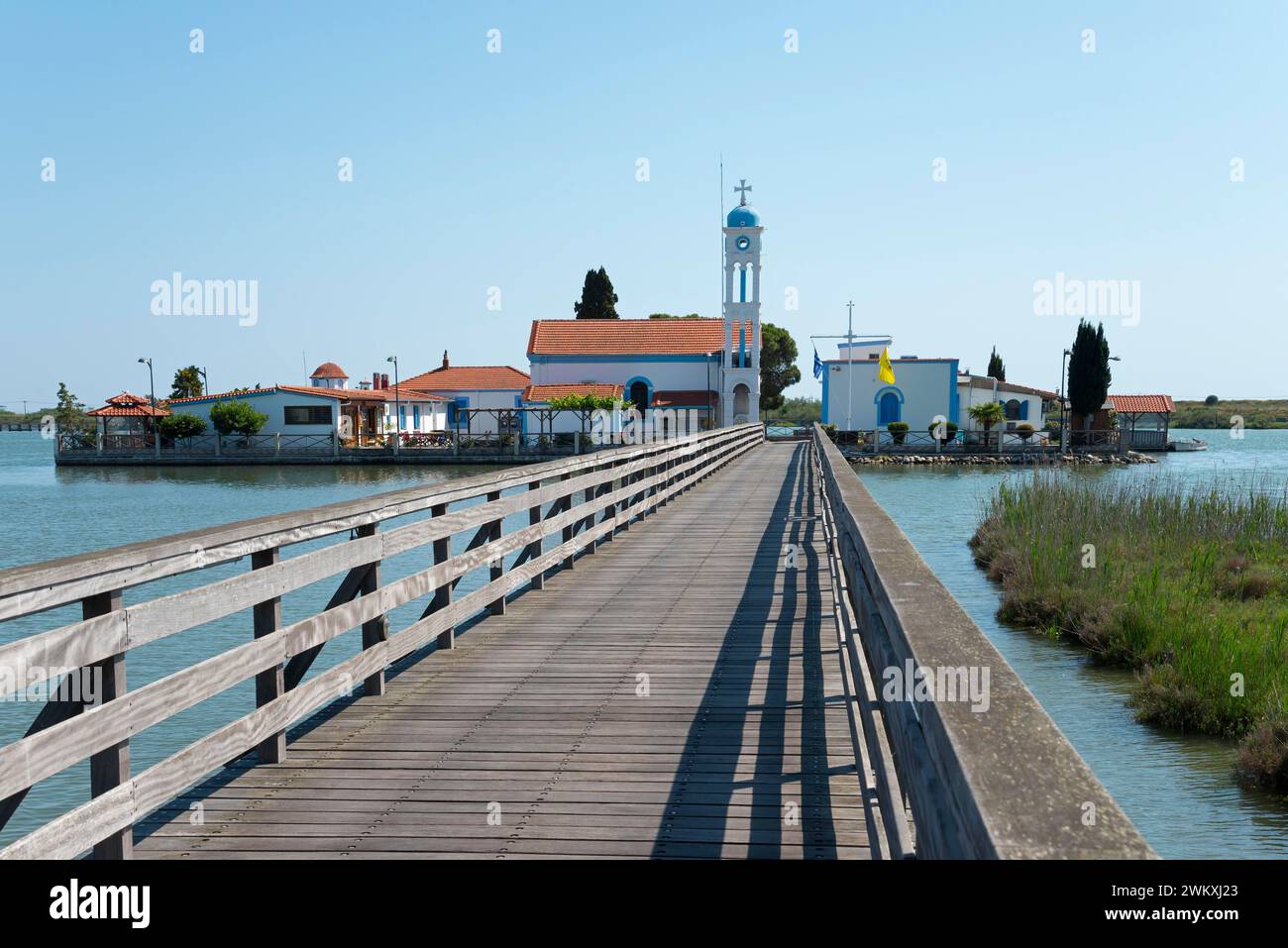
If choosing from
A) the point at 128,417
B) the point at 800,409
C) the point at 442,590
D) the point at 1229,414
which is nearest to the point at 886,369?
the point at 128,417

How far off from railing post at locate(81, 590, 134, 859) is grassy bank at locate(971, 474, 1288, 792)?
7819mm

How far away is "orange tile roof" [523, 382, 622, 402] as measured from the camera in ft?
207

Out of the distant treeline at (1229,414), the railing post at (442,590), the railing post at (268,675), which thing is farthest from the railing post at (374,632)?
the distant treeline at (1229,414)

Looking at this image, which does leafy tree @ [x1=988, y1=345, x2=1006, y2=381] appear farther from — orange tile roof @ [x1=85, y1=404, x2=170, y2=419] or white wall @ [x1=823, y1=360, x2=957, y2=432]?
orange tile roof @ [x1=85, y1=404, x2=170, y2=419]

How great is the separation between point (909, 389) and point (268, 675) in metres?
61.0

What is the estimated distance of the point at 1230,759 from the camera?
29.6 feet

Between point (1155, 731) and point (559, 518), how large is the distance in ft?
18.2

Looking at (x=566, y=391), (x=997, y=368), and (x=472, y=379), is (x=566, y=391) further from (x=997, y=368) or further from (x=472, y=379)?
(x=997, y=368)

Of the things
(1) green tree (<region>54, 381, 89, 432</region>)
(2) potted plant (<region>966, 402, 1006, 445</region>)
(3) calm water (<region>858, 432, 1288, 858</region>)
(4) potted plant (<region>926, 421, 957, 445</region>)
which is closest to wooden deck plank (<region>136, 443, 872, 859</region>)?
(3) calm water (<region>858, 432, 1288, 858</region>)

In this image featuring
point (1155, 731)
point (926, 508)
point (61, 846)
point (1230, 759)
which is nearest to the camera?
point (61, 846)

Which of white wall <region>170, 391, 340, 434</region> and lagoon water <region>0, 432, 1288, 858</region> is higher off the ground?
white wall <region>170, 391, 340, 434</region>

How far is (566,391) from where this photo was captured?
63.7 meters
